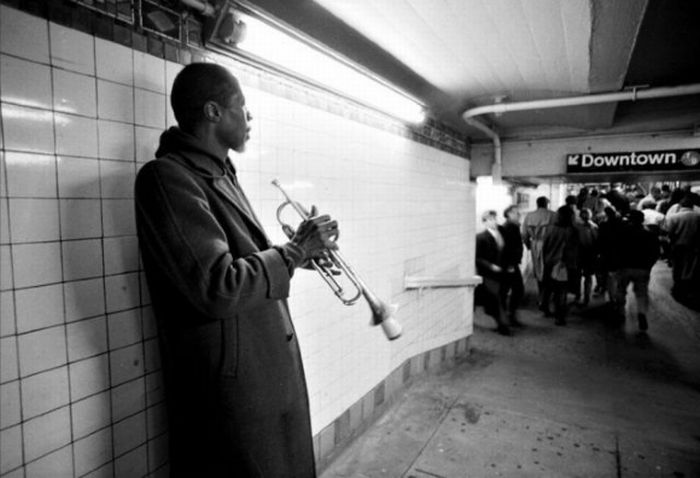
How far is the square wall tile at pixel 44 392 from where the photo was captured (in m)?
1.50

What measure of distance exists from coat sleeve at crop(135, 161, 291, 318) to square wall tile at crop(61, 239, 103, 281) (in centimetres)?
33

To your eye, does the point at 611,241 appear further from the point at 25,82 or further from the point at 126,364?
the point at 25,82

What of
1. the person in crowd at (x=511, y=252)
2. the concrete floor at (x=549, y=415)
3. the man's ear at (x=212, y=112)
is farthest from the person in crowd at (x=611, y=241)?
the man's ear at (x=212, y=112)

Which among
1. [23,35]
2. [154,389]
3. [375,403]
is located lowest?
[375,403]

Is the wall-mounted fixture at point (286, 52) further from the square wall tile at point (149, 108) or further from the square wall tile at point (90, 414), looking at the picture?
the square wall tile at point (90, 414)

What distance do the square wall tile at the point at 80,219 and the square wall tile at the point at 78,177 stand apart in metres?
0.03

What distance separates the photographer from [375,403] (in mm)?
4035

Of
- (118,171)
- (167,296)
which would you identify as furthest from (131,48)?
(167,296)

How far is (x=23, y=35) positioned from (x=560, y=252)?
24.8 ft

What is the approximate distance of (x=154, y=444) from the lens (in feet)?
6.41

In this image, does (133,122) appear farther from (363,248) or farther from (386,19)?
(363,248)

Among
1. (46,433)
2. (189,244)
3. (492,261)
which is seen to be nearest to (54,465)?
(46,433)

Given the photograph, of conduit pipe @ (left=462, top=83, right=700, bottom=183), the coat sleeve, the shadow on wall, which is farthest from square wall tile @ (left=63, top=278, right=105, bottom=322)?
conduit pipe @ (left=462, top=83, right=700, bottom=183)

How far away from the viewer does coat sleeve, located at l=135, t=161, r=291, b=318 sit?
1.42 m
